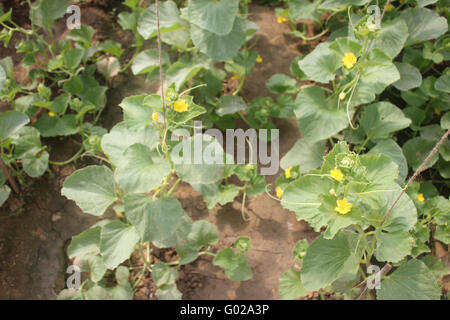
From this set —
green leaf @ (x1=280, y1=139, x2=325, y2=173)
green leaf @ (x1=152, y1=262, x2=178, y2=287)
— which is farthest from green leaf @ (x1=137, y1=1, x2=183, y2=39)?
green leaf @ (x1=152, y1=262, x2=178, y2=287)

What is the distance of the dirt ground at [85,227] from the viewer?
2322mm

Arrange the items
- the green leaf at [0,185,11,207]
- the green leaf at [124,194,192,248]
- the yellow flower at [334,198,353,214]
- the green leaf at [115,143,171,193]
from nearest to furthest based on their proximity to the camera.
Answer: the yellow flower at [334,198,353,214] → the green leaf at [115,143,171,193] → the green leaf at [124,194,192,248] → the green leaf at [0,185,11,207]

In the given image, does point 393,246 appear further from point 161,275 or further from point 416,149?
point 161,275

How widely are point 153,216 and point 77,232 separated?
0.88 metres

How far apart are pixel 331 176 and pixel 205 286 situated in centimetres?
115

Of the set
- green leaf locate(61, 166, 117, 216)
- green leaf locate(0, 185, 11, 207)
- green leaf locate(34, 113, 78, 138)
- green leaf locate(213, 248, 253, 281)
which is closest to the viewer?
green leaf locate(61, 166, 117, 216)

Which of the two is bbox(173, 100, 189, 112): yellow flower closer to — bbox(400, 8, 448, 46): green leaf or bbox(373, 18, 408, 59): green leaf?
bbox(373, 18, 408, 59): green leaf

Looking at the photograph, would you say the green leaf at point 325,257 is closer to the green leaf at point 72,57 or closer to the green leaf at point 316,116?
the green leaf at point 316,116

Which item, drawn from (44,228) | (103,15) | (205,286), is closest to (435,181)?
(205,286)

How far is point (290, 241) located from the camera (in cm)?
243

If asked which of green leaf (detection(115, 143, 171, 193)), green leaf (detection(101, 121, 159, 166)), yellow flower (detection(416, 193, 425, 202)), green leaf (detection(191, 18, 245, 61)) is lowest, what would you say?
yellow flower (detection(416, 193, 425, 202))

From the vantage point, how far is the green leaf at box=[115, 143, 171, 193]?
5.49 ft

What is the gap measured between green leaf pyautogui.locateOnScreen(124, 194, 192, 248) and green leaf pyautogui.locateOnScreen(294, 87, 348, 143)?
2.76ft

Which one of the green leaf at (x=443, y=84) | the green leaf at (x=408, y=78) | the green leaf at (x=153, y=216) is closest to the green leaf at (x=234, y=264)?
the green leaf at (x=153, y=216)
